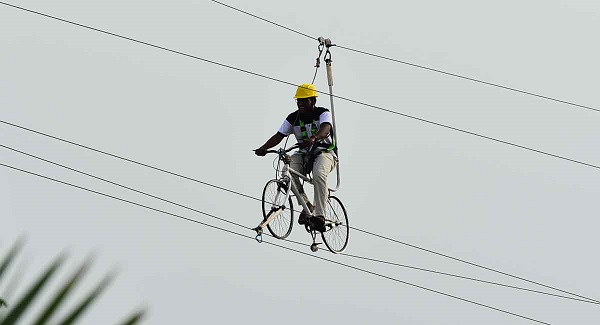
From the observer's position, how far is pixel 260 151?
41.1 ft

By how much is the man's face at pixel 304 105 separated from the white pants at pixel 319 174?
0.57m

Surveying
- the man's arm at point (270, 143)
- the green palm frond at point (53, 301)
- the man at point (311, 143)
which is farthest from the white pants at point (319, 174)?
the green palm frond at point (53, 301)

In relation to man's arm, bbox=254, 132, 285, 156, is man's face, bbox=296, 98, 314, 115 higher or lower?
higher

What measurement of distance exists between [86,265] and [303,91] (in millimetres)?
11104

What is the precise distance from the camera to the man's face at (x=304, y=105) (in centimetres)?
1237

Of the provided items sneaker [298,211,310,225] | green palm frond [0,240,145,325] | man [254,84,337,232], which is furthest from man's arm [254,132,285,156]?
green palm frond [0,240,145,325]

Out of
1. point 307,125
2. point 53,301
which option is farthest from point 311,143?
point 53,301

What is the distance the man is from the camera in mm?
12336

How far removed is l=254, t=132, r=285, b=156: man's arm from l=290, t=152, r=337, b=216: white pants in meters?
0.29

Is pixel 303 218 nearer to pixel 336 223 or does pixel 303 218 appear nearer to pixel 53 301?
pixel 336 223

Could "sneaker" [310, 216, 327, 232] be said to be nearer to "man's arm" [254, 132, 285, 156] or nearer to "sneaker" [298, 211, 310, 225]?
"sneaker" [298, 211, 310, 225]

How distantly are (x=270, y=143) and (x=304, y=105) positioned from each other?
62 centimetres

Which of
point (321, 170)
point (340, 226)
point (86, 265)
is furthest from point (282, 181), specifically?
point (86, 265)

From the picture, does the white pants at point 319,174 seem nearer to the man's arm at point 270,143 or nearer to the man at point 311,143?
the man at point 311,143
